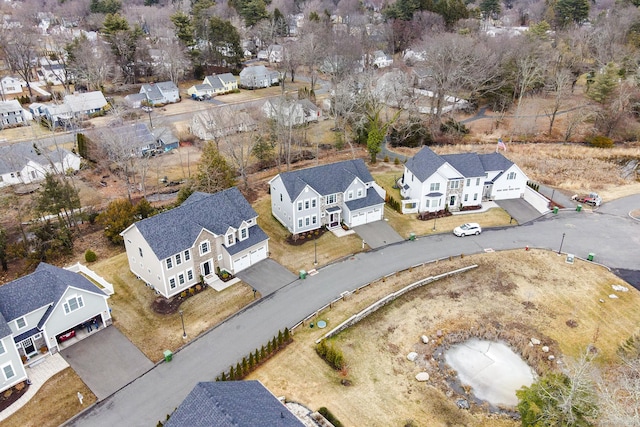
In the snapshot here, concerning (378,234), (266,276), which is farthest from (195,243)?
(378,234)

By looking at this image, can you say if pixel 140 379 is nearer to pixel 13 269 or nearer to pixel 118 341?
pixel 118 341

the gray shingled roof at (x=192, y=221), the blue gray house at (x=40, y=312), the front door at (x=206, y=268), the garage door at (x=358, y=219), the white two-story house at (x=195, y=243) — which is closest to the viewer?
the blue gray house at (x=40, y=312)

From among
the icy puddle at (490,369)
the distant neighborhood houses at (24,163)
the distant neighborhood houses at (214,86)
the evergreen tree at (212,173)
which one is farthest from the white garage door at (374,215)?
the distant neighborhood houses at (214,86)

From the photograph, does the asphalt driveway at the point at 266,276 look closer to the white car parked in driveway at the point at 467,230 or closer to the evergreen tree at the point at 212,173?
the evergreen tree at the point at 212,173

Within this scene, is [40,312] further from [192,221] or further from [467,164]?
[467,164]

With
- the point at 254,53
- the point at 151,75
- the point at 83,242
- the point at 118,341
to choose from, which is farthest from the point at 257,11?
the point at 118,341

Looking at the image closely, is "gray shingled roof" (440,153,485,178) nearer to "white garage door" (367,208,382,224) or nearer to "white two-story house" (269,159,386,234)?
"white two-story house" (269,159,386,234)

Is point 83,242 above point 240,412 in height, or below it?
below
